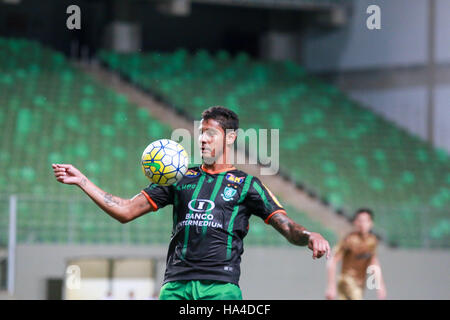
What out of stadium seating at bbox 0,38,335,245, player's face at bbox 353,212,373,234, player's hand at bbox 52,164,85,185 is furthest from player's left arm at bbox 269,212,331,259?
stadium seating at bbox 0,38,335,245

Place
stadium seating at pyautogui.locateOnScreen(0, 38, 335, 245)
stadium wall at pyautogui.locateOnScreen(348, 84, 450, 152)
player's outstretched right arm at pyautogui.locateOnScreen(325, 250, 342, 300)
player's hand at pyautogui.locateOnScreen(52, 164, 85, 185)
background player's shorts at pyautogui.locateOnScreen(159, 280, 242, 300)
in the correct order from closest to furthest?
player's hand at pyautogui.locateOnScreen(52, 164, 85, 185), background player's shorts at pyautogui.locateOnScreen(159, 280, 242, 300), player's outstretched right arm at pyautogui.locateOnScreen(325, 250, 342, 300), stadium seating at pyautogui.locateOnScreen(0, 38, 335, 245), stadium wall at pyautogui.locateOnScreen(348, 84, 450, 152)

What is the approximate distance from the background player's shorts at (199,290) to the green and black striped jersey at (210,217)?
35mm

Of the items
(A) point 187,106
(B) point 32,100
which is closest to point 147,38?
(A) point 187,106

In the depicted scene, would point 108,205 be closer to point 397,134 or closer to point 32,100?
point 32,100

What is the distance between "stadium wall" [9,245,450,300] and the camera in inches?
438

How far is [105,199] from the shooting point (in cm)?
471

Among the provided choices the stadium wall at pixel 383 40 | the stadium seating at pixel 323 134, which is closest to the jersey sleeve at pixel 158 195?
the stadium seating at pixel 323 134

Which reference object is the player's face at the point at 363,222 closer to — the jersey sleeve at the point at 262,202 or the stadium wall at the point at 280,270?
the stadium wall at the point at 280,270

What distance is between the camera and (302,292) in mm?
12289

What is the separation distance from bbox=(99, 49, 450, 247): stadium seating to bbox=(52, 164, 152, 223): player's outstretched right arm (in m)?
8.86

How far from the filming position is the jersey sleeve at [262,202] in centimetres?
482

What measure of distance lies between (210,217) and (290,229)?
459 mm

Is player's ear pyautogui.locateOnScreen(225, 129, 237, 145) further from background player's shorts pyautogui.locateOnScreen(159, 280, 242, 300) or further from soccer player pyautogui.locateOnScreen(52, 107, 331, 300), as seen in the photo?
background player's shorts pyautogui.locateOnScreen(159, 280, 242, 300)

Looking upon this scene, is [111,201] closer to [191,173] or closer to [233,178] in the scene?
[191,173]
